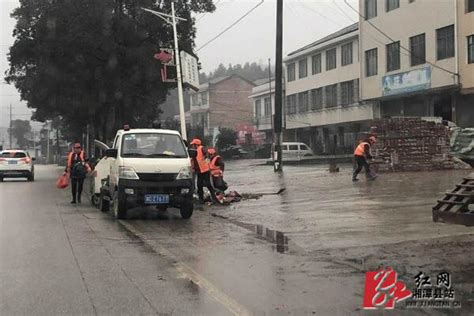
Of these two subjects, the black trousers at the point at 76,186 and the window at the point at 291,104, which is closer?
the black trousers at the point at 76,186

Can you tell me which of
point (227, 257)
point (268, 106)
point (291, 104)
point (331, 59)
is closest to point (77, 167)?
point (227, 257)

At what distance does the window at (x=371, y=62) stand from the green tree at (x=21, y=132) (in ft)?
363

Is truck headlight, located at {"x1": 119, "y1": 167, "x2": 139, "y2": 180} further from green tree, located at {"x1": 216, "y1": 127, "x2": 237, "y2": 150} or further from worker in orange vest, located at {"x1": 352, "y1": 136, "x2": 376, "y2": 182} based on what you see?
green tree, located at {"x1": 216, "y1": 127, "x2": 237, "y2": 150}

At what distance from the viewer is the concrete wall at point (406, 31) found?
35.1 metres

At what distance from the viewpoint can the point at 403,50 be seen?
39062 mm

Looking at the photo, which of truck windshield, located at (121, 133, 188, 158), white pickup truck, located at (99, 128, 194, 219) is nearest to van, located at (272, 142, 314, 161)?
truck windshield, located at (121, 133, 188, 158)

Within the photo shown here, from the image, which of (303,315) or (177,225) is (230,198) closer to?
(177,225)

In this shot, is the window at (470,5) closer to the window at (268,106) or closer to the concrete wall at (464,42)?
the concrete wall at (464,42)

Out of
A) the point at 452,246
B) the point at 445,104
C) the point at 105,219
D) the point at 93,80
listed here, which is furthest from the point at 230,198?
the point at 445,104

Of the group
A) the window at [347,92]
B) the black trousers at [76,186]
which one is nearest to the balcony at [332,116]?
the window at [347,92]

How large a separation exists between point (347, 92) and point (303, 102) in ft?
27.9

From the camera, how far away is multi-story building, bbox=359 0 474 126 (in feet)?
111

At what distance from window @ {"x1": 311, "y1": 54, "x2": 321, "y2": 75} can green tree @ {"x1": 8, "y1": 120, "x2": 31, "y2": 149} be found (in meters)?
99.3

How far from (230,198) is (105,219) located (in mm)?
4482
